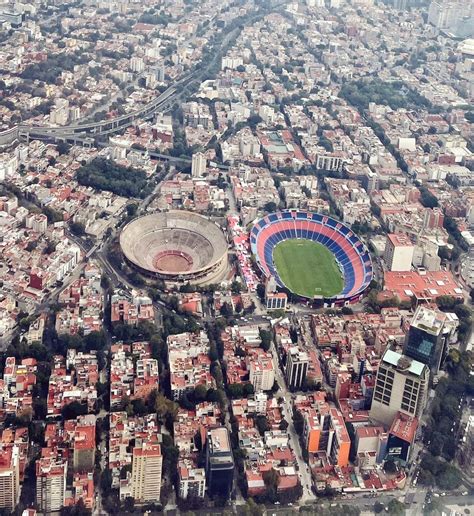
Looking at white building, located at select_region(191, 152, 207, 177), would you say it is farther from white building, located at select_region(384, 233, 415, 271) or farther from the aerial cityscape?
white building, located at select_region(384, 233, 415, 271)

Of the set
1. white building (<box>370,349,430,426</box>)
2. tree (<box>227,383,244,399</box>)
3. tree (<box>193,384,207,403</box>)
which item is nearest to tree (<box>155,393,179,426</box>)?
tree (<box>193,384,207,403</box>)

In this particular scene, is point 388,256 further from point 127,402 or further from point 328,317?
point 127,402

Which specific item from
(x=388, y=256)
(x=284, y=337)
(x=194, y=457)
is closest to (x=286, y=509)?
(x=194, y=457)

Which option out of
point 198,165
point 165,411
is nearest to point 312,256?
point 198,165

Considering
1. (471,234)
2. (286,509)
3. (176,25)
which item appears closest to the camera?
(286,509)

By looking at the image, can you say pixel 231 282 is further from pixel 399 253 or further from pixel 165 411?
pixel 165 411

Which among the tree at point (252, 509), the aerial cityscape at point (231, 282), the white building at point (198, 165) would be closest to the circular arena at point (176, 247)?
the aerial cityscape at point (231, 282)

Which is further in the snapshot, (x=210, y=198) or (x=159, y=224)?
(x=210, y=198)
